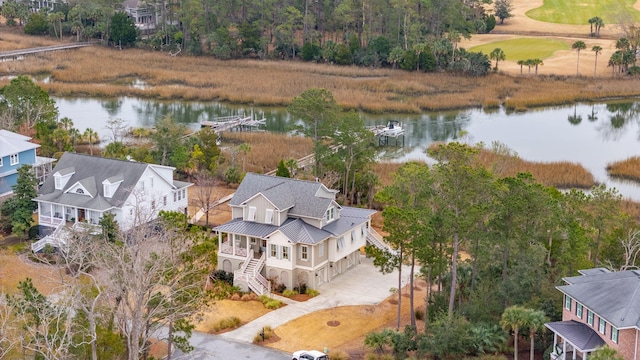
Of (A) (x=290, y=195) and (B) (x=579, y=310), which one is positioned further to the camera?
(A) (x=290, y=195)

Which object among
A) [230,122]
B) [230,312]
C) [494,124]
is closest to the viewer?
[230,312]

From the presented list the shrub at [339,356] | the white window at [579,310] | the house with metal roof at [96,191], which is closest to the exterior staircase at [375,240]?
the house with metal roof at [96,191]

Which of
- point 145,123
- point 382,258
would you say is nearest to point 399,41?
point 145,123

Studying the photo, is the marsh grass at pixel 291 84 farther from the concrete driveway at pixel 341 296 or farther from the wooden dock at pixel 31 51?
the concrete driveway at pixel 341 296

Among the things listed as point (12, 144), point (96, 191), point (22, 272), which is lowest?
point (22, 272)

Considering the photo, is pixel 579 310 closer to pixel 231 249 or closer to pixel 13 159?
pixel 231 249

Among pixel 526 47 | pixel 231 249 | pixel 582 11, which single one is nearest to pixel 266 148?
pixel 231 249

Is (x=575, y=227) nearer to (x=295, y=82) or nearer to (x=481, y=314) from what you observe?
(x=481, y=314)
